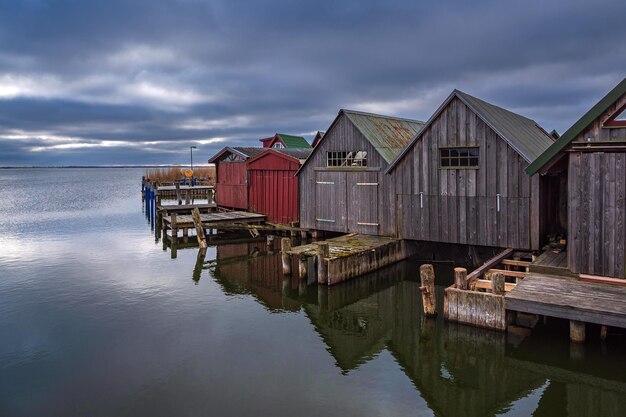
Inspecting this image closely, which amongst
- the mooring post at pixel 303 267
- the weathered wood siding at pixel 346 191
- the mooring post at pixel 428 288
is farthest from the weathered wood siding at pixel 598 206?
the mooring post at pixel 303 267

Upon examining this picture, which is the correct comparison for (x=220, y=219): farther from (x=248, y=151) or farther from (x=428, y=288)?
(x=428, y=288)

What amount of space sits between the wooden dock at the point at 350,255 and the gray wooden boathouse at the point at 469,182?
1.03 m

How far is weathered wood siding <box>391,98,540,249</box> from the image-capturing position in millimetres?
16328

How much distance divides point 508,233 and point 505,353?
6759 millimetres

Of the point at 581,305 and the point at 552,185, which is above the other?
the point at 552,185

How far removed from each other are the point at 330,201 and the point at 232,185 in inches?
445

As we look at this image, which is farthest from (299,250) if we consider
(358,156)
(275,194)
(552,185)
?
(275,194)

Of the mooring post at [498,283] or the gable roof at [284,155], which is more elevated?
the gable roof at [284,155]

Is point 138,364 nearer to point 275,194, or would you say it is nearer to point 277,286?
point 277,286

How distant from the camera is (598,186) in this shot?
469 inches

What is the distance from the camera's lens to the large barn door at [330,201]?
22406 millimetres

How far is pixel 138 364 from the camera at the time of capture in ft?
34.6

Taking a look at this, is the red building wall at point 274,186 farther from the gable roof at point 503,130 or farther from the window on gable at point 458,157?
the window on gable at point 458,157

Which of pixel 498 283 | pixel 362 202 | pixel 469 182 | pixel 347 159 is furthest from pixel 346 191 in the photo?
pixel 498 283
